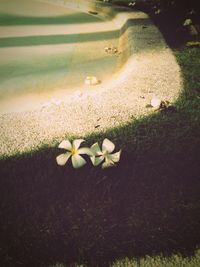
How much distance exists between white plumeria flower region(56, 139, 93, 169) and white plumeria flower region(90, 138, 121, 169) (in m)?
0.05

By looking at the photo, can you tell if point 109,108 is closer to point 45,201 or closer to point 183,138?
point 183,138

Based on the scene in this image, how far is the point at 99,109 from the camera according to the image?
2.46m

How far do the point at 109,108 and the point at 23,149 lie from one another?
2.57ft

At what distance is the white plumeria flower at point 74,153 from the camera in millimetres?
1843

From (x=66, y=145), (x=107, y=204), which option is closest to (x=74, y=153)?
(x=66, y=145)

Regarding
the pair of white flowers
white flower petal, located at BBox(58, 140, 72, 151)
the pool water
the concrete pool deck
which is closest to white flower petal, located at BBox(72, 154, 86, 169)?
the pair of white flowers

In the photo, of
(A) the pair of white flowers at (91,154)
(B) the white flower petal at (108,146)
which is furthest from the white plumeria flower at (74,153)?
(B) the white flower petal at (108,146)

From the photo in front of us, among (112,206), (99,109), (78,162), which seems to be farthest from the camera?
(99,109)

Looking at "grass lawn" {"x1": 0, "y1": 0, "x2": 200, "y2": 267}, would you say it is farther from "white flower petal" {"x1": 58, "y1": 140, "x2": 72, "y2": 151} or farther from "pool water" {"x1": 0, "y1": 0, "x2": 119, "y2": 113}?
"pool water" {"x1": 0, "y1": 0, "x2": 119, "y2": 113}

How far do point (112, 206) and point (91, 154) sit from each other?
34cm

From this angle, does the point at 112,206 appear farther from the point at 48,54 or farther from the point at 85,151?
the point at 48,54

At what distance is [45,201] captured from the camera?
1.76 m

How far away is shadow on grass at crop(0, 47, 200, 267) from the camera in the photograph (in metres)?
1.55

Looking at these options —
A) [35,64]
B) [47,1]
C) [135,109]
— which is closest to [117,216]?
[135,109]
